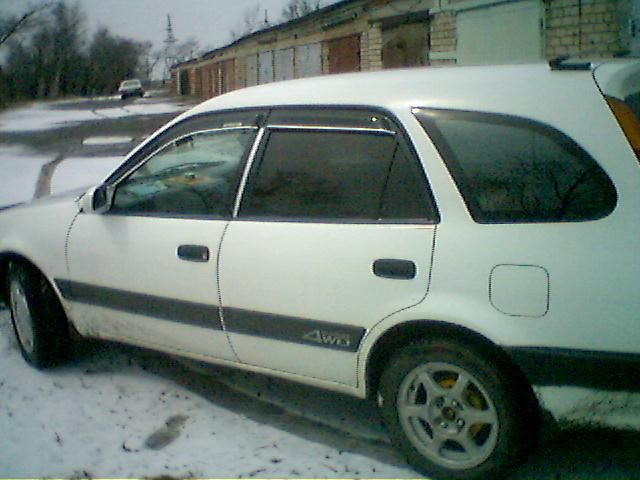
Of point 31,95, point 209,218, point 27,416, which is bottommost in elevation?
point 27,416

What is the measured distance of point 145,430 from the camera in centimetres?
308

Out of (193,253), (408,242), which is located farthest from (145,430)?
(408,242)

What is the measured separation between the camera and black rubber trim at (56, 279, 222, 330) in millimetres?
2980

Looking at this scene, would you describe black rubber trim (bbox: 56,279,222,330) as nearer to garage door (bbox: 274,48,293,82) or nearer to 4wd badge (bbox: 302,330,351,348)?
4wd badge (bbox: 302,330,351,348)

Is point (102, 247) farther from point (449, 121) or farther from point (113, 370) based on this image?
point (449, 121)

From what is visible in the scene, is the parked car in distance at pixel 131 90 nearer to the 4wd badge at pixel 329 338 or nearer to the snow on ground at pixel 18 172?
the snow on ground at pixel 18 172

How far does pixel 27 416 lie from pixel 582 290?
2.75m

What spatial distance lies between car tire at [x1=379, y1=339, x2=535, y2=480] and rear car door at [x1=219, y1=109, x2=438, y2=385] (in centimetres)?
22

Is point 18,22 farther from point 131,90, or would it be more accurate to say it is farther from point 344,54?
point 131,90

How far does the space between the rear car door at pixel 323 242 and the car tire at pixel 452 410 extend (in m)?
0.22

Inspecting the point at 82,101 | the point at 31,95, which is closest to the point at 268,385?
the point at 31,95

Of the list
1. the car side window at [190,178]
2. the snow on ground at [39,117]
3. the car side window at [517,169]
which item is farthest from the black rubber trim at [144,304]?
the snow on ground at [39,117]

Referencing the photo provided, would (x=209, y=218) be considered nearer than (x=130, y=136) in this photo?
Yes

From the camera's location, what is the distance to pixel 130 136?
1856cm
